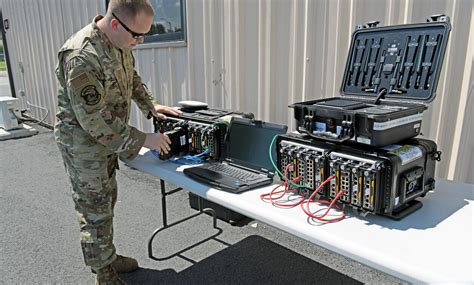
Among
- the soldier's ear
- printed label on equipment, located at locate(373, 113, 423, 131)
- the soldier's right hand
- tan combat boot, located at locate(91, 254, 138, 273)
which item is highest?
the soldier's ear

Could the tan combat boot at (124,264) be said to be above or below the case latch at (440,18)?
below

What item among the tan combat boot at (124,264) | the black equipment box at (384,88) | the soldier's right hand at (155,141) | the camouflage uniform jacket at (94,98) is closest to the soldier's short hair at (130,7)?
the camouflage uniform jacket at (94,98)

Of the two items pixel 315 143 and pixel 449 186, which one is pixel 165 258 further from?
pixel 449 186

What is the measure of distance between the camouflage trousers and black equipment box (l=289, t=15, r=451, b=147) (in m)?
0.94

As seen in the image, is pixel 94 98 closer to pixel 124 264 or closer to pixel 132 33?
pixel 132 33

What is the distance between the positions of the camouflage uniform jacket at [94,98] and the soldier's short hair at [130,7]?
161mm

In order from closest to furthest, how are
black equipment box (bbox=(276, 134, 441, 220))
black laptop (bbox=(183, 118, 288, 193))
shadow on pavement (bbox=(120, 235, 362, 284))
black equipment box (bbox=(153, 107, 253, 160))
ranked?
black equipment box (bbox=(276, 134, 441, 220)) → black laptop (bbox=(183, 118, 288, 193)) → black equipment box (bbox=(153, 107, 253, 160)) → shadow on pavement (bbox=(120, 235, 362, 284))

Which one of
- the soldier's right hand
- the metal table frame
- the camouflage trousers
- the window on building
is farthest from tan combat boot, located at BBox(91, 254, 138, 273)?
the window on building

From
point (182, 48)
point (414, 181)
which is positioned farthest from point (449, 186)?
point (182, 48)

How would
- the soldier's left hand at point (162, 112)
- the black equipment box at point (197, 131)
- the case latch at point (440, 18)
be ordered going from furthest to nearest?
the soldier's left hand at point (162, 112), the black equipment box at point (197, 131), the case latch at point (440, 18)

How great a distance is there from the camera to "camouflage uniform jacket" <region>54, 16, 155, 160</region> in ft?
4.69

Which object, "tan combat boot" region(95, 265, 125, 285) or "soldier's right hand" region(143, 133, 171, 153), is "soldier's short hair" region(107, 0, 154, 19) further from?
"tan combat boot" region(95, 265, 125, 285)

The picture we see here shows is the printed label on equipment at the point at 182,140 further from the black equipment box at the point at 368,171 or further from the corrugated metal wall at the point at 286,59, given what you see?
the corrugated metal wall at the point at 286,59

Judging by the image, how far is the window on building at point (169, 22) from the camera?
3.47 meters
